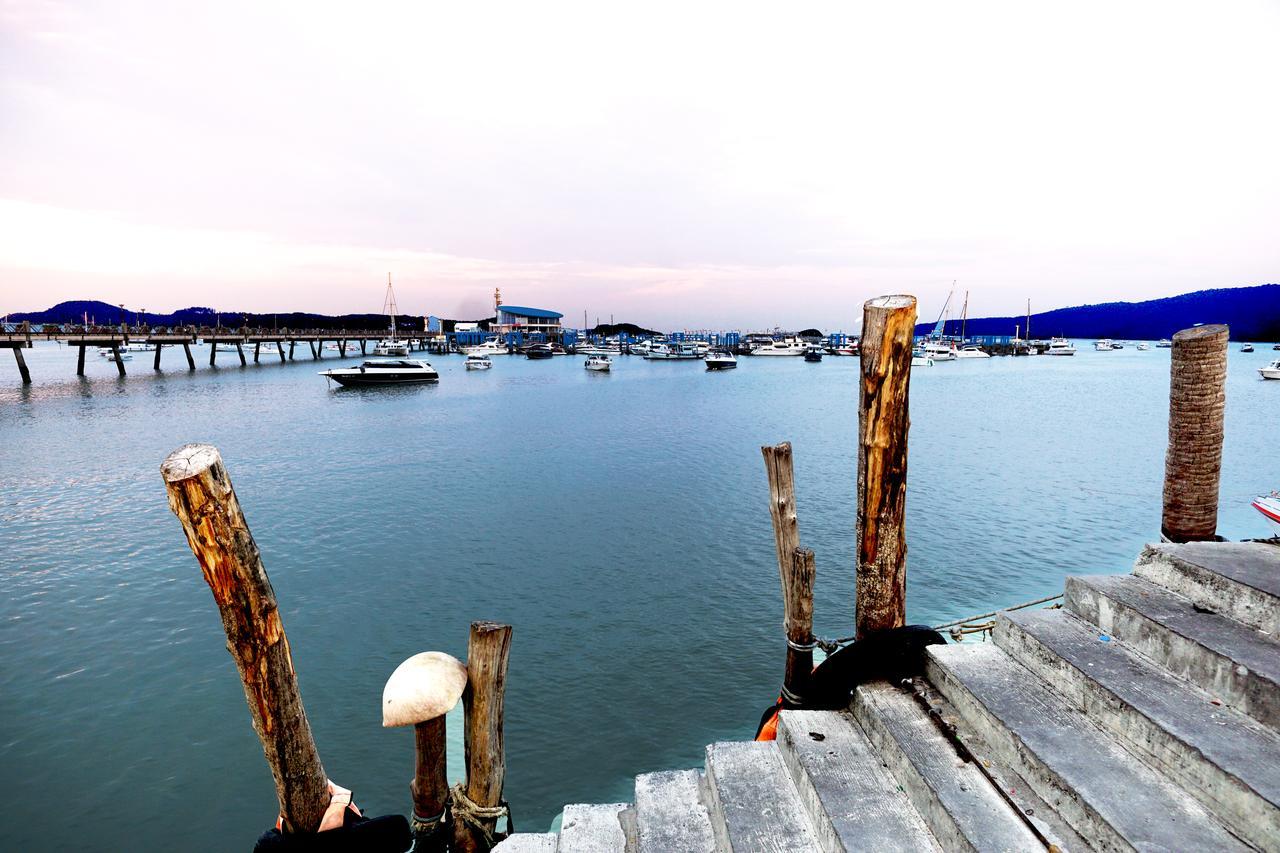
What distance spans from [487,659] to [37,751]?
7.58 metres

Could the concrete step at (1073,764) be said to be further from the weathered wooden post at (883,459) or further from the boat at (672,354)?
the boat at (672,354)

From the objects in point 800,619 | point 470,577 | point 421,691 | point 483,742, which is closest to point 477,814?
point 483,742

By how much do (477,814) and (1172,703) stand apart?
4.09m

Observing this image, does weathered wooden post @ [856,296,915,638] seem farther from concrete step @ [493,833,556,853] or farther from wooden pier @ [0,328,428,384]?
→ wooden pier @ [0,328,428,384]

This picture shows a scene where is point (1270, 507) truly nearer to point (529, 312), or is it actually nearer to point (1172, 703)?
point (1172, 703)

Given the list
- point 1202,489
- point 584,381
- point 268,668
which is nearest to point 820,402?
point 584,381

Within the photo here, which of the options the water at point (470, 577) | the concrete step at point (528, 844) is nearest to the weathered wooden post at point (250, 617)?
the concrete step at point (528, 844)

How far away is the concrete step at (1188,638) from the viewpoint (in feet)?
8.98

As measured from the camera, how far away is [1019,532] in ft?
49.0

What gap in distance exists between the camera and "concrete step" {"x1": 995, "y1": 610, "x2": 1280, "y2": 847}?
233 centimetres

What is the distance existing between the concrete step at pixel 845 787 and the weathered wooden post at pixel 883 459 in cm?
94

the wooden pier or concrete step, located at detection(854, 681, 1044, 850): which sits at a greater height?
the wooden pier

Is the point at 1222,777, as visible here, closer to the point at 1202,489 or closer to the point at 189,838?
the point at 1202,489

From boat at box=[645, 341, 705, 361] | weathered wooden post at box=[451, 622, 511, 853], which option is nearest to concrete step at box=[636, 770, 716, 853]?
weathered wooden post at box=[451, 622, 511, 853]
